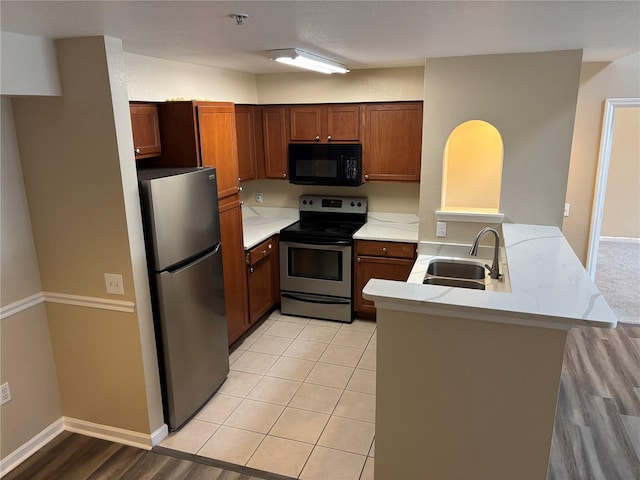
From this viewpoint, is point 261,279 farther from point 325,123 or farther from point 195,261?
point 325,123

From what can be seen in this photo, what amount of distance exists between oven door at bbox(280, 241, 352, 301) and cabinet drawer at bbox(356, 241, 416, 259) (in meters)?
0.12

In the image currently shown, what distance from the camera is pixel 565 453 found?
2717 millimetres

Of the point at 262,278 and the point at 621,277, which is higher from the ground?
the point at 262,278

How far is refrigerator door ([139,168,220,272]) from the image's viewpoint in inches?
101

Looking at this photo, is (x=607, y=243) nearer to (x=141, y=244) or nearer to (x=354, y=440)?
(x=354, y=440)

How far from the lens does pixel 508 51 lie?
2.96m

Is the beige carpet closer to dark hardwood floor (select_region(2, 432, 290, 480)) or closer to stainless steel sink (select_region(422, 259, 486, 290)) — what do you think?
stainless steel sink (select_region(422, 259, 486, 290))

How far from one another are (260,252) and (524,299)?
265 cm

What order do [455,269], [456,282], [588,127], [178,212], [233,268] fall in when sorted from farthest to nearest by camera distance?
[588,127]
[233,268]
[455,269]
[456,282]
[178,212]

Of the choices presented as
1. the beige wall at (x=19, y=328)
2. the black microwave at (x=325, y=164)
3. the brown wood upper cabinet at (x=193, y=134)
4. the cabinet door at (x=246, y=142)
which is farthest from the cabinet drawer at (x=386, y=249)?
the beige wall at (x=19, y=328)

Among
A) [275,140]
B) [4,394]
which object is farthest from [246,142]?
[4,394]

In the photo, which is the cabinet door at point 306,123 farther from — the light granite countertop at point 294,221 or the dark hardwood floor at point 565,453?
the dark hardwood floor at point 565,453

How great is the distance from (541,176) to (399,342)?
1934 millimetres

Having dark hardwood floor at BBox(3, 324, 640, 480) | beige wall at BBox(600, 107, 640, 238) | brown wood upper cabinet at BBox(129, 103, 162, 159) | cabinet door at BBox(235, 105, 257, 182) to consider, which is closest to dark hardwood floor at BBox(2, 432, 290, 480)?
dark hardwood floor at BBox(3, 324, 640, 480)
